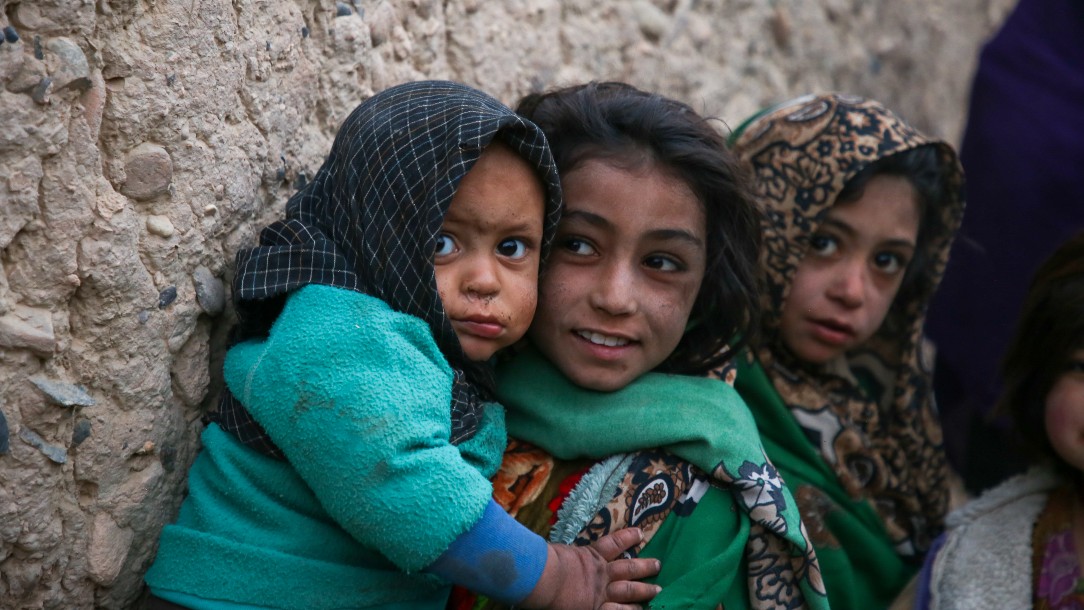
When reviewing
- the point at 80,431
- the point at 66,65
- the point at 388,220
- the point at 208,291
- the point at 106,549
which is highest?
the point at 66,65

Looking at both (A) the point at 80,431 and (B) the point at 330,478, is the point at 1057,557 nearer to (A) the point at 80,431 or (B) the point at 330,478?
(B) the point at 330,478

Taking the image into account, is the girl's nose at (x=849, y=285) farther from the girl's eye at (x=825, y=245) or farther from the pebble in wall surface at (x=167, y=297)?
the pebble in wall surface at (x=167, y=297)

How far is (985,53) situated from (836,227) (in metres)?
1.84

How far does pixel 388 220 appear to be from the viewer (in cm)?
156

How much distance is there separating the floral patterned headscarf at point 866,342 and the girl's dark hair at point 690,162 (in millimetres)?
338

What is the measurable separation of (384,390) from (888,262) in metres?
1.43

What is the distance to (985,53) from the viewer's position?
3752 millimetres

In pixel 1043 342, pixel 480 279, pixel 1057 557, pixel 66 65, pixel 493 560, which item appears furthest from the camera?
pixel 1043 342

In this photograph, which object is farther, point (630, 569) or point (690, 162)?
point (690, 162)

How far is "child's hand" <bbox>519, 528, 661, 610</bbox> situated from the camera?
1544 mm

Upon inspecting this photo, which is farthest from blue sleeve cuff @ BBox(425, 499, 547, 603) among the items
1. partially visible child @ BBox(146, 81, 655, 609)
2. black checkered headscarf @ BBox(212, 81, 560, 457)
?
black checkered headscarf @ BBox(212, 81, 560, 457)

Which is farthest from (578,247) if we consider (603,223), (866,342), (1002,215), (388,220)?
(1002,215)

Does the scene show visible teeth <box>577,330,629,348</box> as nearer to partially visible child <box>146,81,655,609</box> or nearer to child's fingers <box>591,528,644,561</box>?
partially visible child <box>146,81,655,609</box>

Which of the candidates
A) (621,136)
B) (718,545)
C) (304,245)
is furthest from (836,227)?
(304,245)
